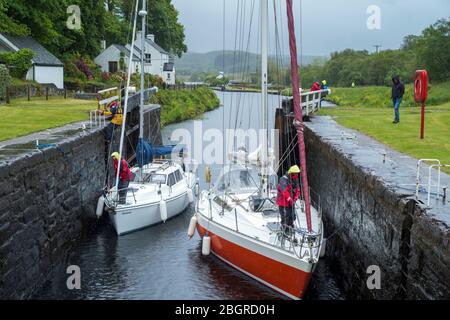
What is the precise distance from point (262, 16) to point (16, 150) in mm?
8599

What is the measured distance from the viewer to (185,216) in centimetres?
2661

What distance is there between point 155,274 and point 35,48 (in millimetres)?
40242

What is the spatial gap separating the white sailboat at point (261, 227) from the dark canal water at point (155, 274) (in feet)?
2.09

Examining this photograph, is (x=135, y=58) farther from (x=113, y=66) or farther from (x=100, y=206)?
(x=100, y=206)

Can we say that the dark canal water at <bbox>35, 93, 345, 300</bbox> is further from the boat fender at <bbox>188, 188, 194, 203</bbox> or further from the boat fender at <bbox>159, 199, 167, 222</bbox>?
the boat fender at <bbox>188, 188, 194, 203</bbox>

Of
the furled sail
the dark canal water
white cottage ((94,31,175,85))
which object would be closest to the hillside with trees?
white cottage ((94,31,175,85))

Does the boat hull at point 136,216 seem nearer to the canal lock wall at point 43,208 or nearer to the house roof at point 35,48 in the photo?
the canal lock wall at point 43,208

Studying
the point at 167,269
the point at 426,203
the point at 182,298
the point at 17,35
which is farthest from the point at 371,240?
the point at 17,35

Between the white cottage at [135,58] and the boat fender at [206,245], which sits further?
Result: the white cottage at [135,58]

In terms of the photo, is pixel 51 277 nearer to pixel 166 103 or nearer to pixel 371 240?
pixel 371 240

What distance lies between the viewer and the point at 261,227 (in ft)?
58.3

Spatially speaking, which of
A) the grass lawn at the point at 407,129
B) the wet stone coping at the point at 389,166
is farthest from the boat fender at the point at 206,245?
the grass lawn at the point at 407,129

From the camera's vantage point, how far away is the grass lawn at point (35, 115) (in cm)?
2498

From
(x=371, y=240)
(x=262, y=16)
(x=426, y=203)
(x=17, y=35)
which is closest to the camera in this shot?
(x=426, y=203)
